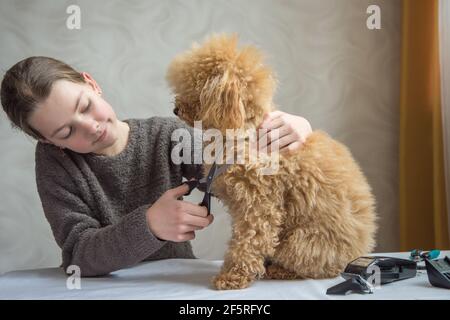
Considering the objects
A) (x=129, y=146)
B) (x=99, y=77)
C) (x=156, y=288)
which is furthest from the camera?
(x=99, y=77)

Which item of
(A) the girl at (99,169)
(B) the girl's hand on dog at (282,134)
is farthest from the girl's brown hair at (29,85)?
(B) the girl's hand on dog at (282,134)

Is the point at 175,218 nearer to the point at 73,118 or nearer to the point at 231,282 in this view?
the point at 231,282

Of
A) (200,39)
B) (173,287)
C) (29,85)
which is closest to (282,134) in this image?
(173,287)

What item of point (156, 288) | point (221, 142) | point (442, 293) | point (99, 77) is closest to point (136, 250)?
point (156, 288)

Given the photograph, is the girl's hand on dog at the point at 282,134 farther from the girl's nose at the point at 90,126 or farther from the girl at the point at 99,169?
the girl's nose at the point at 90,126

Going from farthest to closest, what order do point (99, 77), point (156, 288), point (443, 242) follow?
1. point (99, 77)
2. point (443, 242)
3. point (156, 288)

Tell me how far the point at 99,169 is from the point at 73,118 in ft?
0.60

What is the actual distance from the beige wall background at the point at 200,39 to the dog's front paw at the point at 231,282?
93 centimetres

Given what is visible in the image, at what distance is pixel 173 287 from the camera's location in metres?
0.91

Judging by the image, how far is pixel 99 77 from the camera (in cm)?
177

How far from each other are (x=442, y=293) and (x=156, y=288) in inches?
21.4

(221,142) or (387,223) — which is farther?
(387,223)

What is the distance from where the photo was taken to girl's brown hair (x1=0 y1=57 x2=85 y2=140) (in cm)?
103

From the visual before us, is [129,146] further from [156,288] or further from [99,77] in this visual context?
[99,77]
